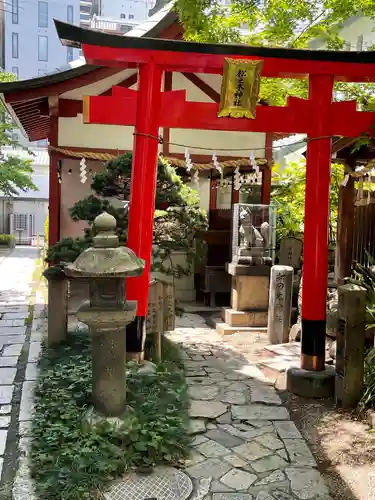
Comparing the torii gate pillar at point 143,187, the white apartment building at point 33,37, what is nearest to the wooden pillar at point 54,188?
the torii gate pillar at point 143,187

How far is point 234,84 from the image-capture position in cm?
671

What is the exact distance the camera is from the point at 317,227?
7023mm

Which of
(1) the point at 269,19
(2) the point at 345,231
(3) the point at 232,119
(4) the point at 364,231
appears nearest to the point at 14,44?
(1) the point at 269,19

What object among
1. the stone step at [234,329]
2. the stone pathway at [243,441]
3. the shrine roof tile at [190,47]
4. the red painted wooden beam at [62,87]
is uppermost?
the red painted wooden beam at [62,87]

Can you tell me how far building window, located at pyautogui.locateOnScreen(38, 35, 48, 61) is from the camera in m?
47.2

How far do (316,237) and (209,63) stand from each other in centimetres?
282

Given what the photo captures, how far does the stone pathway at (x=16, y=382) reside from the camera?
14.9 feet

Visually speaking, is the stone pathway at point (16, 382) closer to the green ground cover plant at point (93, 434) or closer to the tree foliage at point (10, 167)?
the green ground cover plant at point (93, 434)

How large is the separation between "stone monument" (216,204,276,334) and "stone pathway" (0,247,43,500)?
4209 mm

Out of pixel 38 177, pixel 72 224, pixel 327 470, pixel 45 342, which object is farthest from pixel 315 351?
pixel 38 177

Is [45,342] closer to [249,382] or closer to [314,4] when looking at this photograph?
[249,382]

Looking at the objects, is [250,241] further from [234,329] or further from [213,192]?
[213,192]

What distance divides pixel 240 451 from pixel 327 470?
2.91 feet

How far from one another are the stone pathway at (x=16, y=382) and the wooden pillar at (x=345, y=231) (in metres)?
6.25
